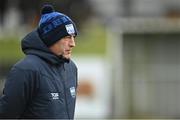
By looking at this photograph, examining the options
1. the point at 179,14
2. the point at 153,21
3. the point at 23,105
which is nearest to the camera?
the point at 23,105

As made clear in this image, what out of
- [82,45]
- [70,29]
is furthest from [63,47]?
[82,45]

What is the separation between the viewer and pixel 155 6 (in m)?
32.7

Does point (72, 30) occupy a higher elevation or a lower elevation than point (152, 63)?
higher

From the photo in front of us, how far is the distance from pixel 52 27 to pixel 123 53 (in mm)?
21366

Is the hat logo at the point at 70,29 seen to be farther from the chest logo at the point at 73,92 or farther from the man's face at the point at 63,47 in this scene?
the chest logo at the point at 73,92

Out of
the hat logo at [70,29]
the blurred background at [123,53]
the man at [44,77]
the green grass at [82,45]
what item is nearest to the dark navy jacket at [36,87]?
the man at [44,77]

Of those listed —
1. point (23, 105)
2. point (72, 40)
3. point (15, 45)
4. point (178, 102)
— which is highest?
point (72, 40)

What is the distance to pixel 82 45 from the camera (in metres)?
25.0

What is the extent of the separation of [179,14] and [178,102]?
3.68m

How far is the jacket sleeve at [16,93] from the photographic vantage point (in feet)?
18.7

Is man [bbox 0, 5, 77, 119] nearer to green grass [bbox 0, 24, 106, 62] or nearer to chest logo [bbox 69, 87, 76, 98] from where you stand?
chest logo [bbox 69, 87, 76, 98]

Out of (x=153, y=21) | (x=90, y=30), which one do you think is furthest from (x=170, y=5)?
(x=90, y=30)

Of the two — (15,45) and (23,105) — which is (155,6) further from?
(23,105)

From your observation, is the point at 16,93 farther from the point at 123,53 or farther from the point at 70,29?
the point at 123,53
